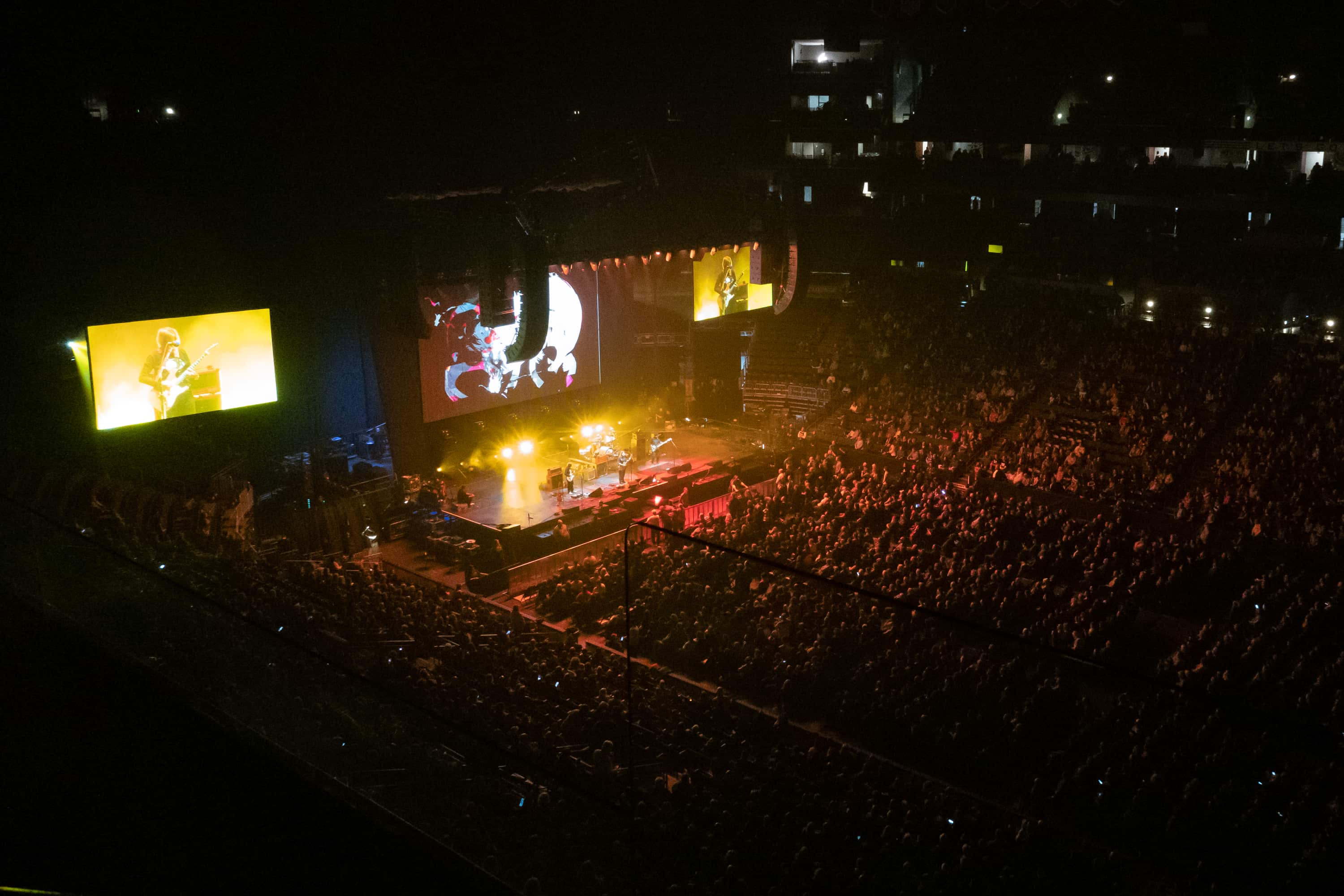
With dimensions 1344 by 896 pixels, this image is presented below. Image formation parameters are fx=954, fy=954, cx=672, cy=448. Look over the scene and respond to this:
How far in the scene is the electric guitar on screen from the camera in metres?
15.0

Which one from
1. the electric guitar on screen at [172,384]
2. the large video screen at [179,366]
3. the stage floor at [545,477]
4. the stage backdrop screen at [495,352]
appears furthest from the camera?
the stage backdrop screen at [495,352]

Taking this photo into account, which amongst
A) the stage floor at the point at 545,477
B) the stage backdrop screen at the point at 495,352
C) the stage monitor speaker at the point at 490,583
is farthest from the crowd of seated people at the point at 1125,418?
the stage backdrop screen at the point at 495,352

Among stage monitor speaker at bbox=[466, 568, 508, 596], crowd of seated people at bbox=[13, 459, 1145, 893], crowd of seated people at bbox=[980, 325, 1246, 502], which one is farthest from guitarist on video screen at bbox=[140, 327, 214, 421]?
crowd of seated people at bbox=[980, 325, 1246, 502]

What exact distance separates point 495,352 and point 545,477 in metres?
2.69

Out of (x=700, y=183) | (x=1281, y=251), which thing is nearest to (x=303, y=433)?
(x=700, y=183)

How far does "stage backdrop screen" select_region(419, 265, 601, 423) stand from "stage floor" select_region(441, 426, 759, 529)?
148cm

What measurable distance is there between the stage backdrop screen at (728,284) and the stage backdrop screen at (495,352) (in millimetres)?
2542

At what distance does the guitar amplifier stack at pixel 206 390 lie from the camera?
15406 millimetres

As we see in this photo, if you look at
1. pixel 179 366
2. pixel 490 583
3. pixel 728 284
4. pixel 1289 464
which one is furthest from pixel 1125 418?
pixel 179 366

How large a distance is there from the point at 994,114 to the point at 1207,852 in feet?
84.4

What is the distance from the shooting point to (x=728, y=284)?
2233 cm

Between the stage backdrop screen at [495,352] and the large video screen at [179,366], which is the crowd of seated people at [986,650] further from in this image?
the large video screen at [179,366]

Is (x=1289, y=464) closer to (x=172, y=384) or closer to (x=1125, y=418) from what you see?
(x=1125, y=418)

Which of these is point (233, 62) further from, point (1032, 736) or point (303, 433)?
point (1032, 736)
